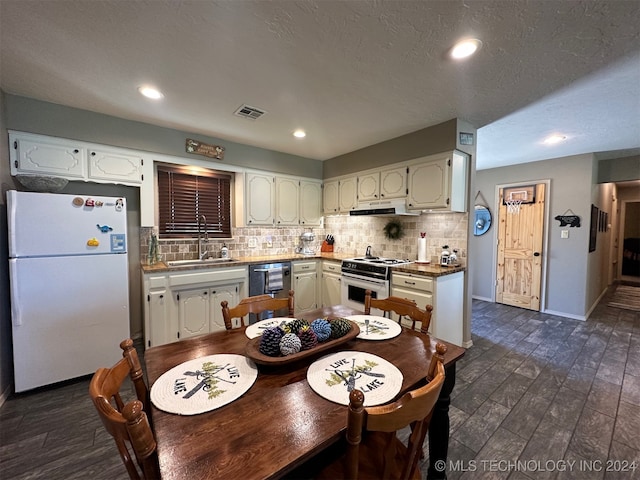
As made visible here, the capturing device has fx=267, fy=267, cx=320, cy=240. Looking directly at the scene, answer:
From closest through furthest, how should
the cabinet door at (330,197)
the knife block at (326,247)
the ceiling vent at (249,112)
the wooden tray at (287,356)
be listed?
the wooden tray at (287,356), the ceiling vent at (249,112), the cabinet door at (330,197), the knife block at (326,247)

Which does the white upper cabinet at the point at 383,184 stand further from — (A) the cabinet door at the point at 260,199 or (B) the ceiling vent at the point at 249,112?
(B) the ceiling vent at the point at 249,112

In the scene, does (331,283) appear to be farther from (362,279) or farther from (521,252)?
(521,252)

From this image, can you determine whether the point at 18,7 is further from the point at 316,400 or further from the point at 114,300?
the point at 316,400

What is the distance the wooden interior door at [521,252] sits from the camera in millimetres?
4246

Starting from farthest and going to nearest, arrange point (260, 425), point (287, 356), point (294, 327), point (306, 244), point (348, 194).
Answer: point (306, 244) → point (348, 194) → point (294, 327) → point (287, 356) → point (260, 425)

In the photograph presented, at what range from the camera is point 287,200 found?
393 centimetres

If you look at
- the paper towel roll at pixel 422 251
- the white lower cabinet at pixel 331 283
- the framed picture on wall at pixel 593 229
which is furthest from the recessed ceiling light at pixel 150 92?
the framed picture on wall at pixel 593 229

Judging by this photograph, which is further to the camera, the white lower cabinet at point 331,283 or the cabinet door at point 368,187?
the white lower cabinet at point 331,283

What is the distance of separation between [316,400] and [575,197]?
4944mm

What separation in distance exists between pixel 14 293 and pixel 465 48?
3.55 m

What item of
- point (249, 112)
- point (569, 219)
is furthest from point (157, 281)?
point (569, 219)

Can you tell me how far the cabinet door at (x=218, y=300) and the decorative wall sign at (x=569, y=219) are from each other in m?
4.81

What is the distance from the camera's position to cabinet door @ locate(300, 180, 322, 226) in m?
4.11

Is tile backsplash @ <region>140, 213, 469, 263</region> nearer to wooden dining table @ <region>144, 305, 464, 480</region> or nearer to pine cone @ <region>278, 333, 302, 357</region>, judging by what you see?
wooden dining table @ <region>144, 305, 464, 480</region>
